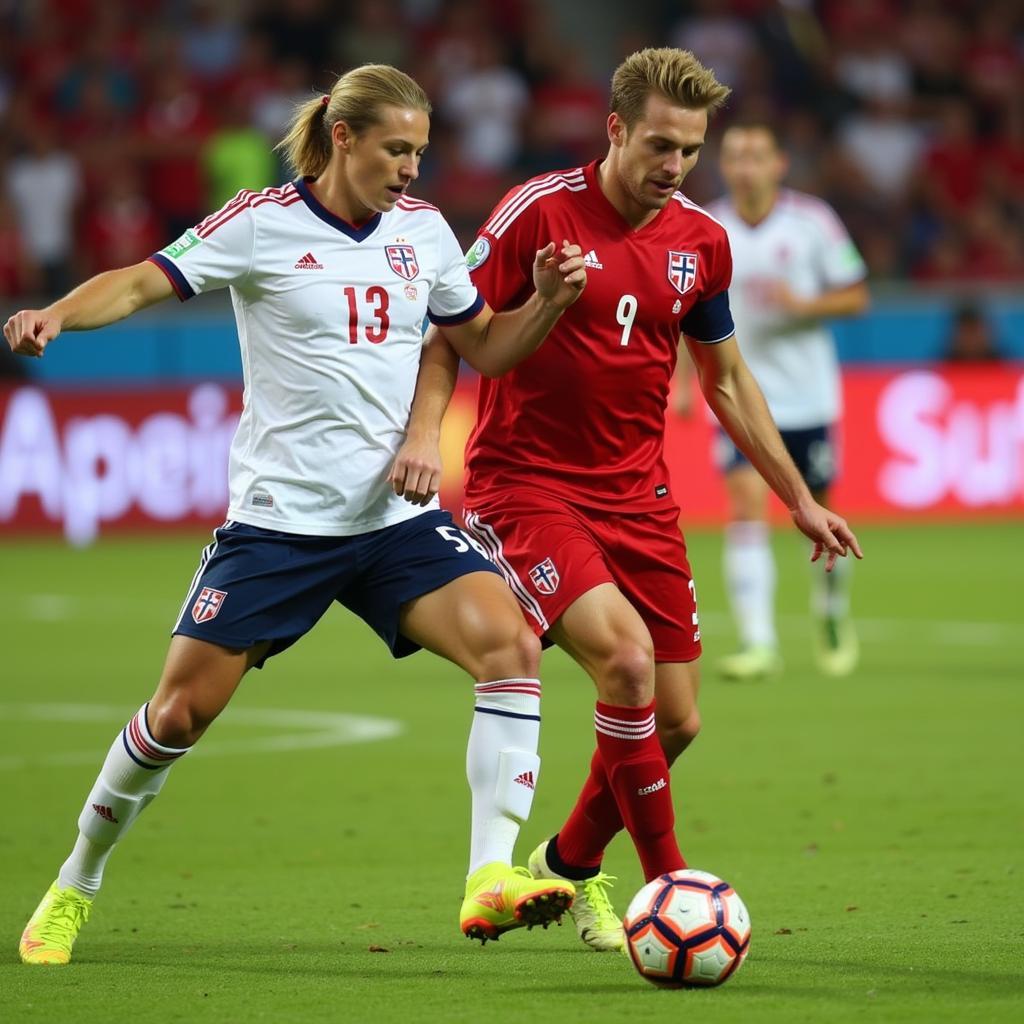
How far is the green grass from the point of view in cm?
525

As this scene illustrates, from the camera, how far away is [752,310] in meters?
12.5

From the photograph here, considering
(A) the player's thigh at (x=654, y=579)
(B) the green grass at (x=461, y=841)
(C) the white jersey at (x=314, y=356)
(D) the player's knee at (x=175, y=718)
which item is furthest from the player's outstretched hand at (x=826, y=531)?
(D) the player's knee at (x=175, y=718)

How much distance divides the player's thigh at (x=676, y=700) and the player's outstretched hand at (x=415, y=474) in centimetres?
91

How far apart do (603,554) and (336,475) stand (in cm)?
80

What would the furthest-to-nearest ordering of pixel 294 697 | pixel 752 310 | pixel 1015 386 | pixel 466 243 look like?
pixel 466 243, pixel 1015 386, pixel 752 310, pixel 294 697

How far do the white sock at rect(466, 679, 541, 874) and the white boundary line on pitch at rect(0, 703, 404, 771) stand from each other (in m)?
4.08

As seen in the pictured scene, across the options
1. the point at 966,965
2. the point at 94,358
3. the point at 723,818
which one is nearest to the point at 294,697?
the point at 723,818

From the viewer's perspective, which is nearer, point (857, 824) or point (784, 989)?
point (784, 989)

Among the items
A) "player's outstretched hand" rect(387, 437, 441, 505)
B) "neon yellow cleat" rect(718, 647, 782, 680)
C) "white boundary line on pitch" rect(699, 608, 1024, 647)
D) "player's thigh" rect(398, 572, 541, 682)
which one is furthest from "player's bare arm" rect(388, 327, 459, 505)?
"white boundary line on pitch" rect(699, 608, 1024, 647)

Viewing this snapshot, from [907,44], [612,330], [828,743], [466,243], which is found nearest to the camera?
[612,330]

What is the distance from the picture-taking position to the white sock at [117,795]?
5.86 m

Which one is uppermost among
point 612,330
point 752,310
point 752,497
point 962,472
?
point 612,330

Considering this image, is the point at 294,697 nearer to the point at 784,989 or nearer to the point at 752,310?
the point at 752,310

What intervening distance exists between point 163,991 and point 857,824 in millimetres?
3315
